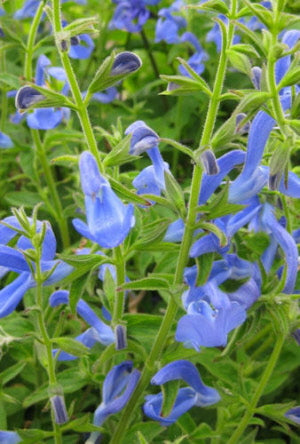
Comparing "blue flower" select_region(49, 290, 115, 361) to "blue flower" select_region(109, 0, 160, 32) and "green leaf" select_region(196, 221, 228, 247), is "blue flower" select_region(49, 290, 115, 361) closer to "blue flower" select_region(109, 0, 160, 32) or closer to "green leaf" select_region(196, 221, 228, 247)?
"green leaf" select_region(196, 221, 228, 247)

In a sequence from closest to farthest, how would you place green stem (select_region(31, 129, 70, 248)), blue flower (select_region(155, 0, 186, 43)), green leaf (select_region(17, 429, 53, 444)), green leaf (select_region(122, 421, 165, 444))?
1. green leaf (select_region(17, 429, 53, 444))
2. green leaf (select_region(122, 421, 165, 444))
3. green stem (select_region(31, 129, 70, 248))
4. blue flower (select_region(155, 0, 186, 43))

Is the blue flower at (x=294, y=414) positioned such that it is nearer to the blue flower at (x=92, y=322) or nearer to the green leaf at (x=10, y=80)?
the blue flower at (x=92, y=322)

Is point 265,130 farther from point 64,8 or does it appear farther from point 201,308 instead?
point 64,8

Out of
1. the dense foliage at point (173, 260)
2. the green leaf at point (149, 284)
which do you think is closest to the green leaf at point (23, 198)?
the dense foliage at point (173, 260)

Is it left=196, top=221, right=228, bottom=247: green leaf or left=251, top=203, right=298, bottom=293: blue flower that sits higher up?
left=196, top=221, right=228, bottom=247: green leaf

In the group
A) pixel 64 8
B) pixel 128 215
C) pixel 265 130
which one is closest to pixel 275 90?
pixel 265 130

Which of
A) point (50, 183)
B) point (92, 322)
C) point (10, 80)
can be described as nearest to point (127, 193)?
point (92, 322)

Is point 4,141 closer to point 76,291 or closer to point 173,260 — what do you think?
point 173,260

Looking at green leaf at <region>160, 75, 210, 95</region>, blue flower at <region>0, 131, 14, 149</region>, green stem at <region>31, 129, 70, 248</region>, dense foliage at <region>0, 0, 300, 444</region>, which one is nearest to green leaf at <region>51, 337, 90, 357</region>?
dense foliage at <region>0, 0, 300, 444</region>
